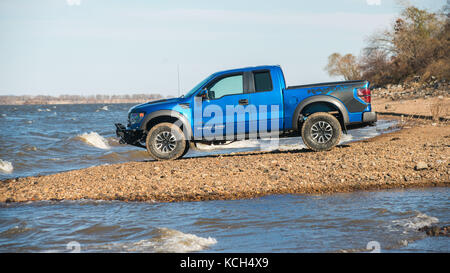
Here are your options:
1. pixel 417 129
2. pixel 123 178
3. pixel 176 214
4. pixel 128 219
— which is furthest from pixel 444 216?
pixel 417 129

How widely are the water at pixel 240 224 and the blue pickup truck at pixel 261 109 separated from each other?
9.92ft

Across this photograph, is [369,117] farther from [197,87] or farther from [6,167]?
[6,167]

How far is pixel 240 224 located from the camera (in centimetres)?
640

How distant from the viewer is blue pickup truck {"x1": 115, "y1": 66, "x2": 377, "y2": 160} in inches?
414

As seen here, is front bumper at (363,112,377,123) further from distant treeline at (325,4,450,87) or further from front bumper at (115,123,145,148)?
distant treeline at (325,4,450,87)

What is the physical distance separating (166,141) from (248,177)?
300cm

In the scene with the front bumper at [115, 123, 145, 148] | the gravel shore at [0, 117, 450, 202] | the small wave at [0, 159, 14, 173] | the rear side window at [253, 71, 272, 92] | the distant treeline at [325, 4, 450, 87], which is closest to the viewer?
the gravel shore at [0, 117, 450, 202]

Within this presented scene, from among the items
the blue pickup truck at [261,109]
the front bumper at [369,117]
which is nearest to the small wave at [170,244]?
the blue pickup truck at [261,109]

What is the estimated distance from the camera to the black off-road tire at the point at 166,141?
35.7ft

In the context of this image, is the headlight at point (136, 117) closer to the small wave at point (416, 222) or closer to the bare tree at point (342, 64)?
the small wave at point (416, 222)

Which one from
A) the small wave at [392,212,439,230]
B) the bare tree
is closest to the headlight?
the small wave at [392,212,439,230]

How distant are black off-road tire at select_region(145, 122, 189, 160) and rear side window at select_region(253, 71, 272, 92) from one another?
2.01 metres

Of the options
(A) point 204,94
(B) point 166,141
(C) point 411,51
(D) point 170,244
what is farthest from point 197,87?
(C) point 411,51
